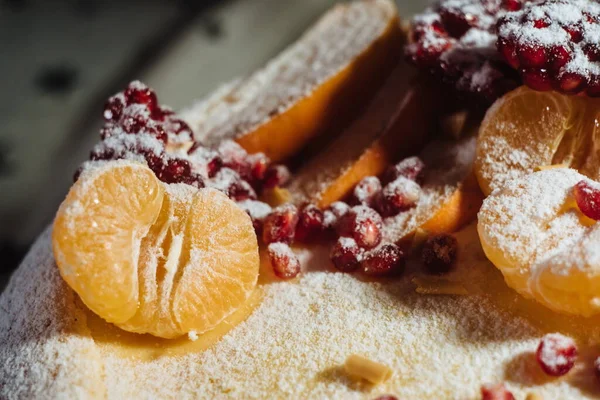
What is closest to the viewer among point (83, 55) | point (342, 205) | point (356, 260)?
point (356, 260)

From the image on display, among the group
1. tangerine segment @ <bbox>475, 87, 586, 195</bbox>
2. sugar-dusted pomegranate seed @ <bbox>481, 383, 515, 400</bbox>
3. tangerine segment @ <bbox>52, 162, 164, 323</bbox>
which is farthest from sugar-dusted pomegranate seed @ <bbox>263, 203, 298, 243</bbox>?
sugar-dusted pomegranate seed @ <bbox>481, 383, 515, 400</bbox>

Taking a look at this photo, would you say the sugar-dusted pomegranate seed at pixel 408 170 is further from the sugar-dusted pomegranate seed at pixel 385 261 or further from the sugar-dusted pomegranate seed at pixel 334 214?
the sugar-dusted pomegranate seed at pixel 385 261

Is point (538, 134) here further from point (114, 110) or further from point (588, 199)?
point (114, 110)

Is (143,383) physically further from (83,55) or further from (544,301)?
(83,55)

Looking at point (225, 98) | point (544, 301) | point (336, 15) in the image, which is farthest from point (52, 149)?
point (544, 301)

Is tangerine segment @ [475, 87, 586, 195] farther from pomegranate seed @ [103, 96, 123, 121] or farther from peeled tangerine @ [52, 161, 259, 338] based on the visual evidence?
pomegranate seed @ [103, 96, 123, 121]

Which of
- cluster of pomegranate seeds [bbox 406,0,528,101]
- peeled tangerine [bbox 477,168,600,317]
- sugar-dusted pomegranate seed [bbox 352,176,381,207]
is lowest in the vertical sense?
sugar-dusted pomegranate seed [bbox 352,176,381,207]
